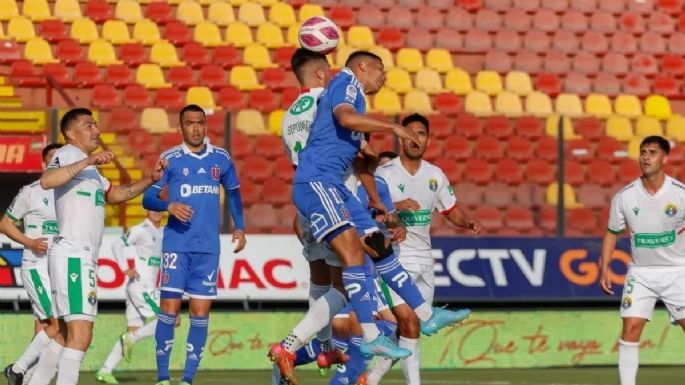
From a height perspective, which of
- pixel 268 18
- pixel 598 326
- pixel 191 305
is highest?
pixel 268 18

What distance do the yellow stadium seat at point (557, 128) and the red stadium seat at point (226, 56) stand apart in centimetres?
645

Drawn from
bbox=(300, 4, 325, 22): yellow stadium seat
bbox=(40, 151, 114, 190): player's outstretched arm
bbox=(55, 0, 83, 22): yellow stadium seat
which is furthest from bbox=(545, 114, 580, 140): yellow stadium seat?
bbox=(40, 151, 114, 190): player's outstretched arm

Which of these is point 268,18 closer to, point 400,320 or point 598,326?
point 598,326

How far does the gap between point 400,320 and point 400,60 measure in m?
13.5

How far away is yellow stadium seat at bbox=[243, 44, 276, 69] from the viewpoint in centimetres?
2411

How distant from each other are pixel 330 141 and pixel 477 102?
14.3 metres

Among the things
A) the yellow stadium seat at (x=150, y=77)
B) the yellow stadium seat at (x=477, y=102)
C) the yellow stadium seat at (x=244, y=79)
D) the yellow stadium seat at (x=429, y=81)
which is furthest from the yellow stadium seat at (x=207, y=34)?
the yellow stadium seat at (x=477, y=102)

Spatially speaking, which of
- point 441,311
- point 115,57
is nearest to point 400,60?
point 115,57

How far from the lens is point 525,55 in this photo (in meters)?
25.8

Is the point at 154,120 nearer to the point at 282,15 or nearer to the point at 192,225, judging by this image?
the point at 192,225

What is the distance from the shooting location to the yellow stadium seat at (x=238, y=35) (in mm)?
24547

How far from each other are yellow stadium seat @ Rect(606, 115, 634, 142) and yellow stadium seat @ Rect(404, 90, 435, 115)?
291cm

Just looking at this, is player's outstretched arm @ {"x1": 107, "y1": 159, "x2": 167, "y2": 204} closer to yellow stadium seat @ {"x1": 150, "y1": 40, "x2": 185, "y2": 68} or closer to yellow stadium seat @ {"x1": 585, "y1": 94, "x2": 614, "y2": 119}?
yellow stadium seat @ {"x1": 150, "y1": 40, "x2": 185, "y2": 68}

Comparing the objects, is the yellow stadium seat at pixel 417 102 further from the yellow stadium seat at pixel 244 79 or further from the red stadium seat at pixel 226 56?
the red stadium seat at pixel 226 56
